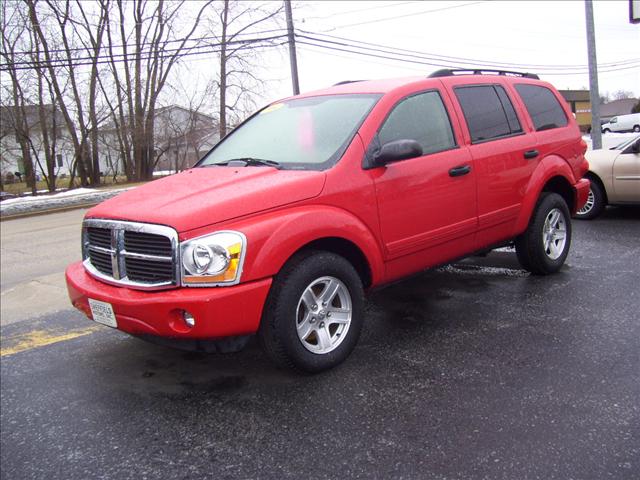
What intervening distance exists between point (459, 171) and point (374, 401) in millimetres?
1964

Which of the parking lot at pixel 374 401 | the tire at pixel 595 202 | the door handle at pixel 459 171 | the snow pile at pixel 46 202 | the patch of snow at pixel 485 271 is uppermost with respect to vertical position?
the door handle at pixel 459 171

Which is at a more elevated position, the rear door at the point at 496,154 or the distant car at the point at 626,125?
the distant car at the point at 626,125

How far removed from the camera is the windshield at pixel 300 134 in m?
3.95

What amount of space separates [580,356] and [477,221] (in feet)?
4.43

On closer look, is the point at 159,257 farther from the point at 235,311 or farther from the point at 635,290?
the point at 635,290

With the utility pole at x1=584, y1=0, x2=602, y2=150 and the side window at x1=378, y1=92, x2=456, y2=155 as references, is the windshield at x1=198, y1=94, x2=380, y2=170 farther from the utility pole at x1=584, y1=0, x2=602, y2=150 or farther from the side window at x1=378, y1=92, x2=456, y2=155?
the utility pole at x1=584, y1=0, x2=602, y2=150

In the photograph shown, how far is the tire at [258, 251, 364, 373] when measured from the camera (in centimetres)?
338

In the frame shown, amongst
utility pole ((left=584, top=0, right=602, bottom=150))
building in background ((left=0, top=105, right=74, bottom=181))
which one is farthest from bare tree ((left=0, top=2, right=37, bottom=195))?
utility pole ((left=584, top=0, right=602, bottom=150))

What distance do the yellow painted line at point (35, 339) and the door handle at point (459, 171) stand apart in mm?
3270

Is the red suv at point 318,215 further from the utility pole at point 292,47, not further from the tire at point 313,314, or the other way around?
the utility pole at point 292,47

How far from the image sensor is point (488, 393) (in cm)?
328

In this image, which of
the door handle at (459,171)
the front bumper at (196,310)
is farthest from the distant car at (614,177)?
the front bumper at (196,310)

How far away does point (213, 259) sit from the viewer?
3146 millimetres

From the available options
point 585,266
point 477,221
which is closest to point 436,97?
point 477,221
